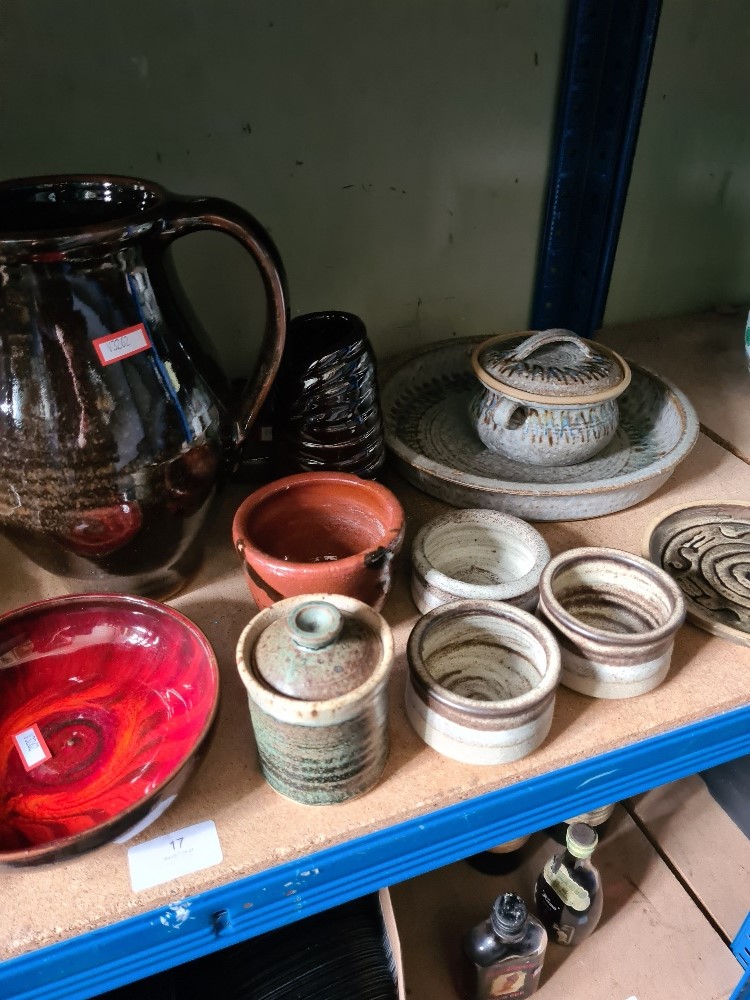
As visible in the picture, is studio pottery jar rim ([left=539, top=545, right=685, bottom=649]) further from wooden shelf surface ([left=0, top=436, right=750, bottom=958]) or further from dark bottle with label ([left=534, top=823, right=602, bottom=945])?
dark bottle with label ([left=534, top=823, right=602, bottom=945])

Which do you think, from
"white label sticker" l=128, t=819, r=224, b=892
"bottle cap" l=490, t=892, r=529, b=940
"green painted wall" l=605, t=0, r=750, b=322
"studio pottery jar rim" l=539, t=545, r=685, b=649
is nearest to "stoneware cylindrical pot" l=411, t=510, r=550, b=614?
"studio pottery jar rim" l=539, t=545, r=685, b=649

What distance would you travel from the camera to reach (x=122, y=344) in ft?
1.90

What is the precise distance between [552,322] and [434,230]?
0.26 metres

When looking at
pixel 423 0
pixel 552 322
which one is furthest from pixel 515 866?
pixel 423 0

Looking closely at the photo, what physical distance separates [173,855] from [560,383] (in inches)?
22.6

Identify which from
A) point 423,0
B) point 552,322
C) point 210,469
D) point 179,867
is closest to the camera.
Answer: point 179,867

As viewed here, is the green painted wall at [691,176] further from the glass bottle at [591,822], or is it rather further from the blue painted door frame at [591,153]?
the glass bottle at [591,822]

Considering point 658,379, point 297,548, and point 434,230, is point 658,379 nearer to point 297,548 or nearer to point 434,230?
point 434,230

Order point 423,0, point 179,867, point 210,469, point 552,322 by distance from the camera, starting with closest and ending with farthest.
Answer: point 179,867 → point 210,469 → point 423,0 → point 552,322

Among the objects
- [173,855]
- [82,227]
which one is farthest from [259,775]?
[82,227]

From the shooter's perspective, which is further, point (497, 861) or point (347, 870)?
point (497, 861)

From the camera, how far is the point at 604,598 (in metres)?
0.72

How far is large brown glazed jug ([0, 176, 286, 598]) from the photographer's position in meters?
0.55

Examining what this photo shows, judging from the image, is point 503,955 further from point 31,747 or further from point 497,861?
point 31,747
